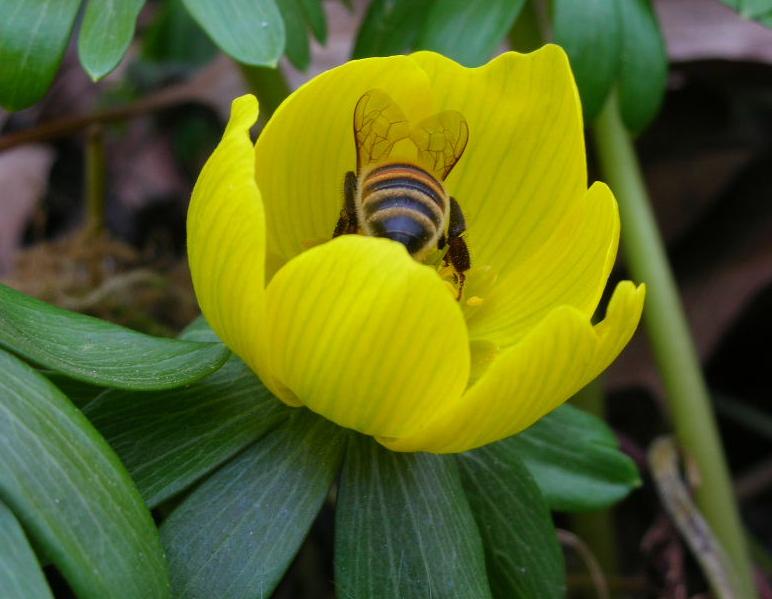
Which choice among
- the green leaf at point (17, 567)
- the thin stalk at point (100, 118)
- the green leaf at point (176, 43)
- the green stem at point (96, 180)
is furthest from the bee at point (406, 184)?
the green leaf at point (176, 43)

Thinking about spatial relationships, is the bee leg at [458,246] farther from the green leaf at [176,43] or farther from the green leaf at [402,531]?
the green leaf at [176,43]

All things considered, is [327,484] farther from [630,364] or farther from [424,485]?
[630,364]

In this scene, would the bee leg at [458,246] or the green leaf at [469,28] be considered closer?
the bee leg at [458,246]

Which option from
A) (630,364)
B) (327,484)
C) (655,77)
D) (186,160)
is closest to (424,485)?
(327,484)

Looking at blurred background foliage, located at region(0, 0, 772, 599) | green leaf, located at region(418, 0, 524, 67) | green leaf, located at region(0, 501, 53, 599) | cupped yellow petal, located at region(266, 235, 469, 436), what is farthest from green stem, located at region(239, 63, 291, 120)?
green leaf, located at region(0, 501, 53, 599)

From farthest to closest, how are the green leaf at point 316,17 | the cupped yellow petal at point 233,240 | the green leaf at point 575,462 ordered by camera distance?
the green leaf at point 316,17 → the green leaf at point 575,462 → the cupped yellow petal at point 233,240

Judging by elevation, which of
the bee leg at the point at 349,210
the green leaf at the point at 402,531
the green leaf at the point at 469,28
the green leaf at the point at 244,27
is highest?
the green leaf at the point at 244,27

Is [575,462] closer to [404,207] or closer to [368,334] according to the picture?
[404,207]
